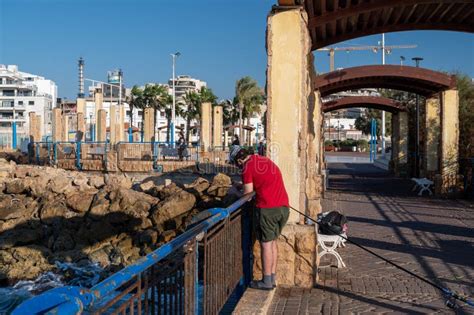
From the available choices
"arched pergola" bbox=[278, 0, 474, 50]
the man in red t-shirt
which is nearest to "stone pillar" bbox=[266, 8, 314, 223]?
"arched pergola" bbox=[278, 0, 474, 50]

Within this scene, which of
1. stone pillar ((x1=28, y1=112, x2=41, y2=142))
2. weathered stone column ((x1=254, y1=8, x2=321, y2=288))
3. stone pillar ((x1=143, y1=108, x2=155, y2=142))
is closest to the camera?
weathered stone column ((x1=254, y1=8, x2=321, y2=288))

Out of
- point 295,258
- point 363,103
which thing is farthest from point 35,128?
point 295,258

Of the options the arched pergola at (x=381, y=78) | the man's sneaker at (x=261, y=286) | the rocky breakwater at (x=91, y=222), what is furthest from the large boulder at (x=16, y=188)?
the man's sneaker at (x=261, y=286)

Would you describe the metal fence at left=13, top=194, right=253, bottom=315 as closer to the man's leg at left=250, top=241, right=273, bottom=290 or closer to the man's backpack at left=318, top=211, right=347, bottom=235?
→ the man's leg at left=250, top=241, right=273, bottom=290

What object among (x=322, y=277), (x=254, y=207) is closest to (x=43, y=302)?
(x=254, y=207)

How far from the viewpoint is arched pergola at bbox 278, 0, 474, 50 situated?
24.7 feet

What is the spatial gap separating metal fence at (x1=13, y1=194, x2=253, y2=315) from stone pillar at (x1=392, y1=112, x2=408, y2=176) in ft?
61.3

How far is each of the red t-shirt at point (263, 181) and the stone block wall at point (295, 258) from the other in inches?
28.4

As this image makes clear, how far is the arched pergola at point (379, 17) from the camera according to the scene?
7.54 m

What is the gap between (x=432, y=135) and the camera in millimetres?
18062

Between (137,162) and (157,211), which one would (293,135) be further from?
(137,162)

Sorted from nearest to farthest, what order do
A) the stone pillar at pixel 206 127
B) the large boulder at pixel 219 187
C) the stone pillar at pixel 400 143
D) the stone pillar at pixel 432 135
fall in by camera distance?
the large boulder at pixel 219 187
the stone pillar at pixel 432 135
the stone pillar at pixel 400 143
the stone pillar at pixel 206 127

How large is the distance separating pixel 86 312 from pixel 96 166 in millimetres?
29444

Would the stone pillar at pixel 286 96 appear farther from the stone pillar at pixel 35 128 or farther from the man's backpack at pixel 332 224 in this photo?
the stone pillar at pixel 35 128
